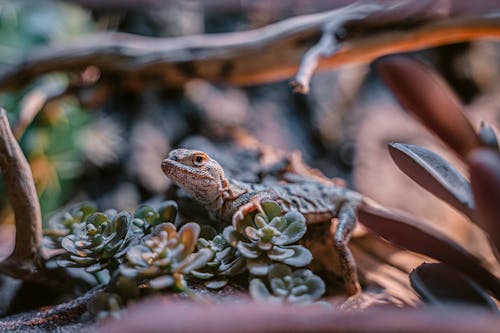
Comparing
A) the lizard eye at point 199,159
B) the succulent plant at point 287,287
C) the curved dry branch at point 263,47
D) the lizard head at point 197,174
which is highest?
the curved dry branch at point 263,47

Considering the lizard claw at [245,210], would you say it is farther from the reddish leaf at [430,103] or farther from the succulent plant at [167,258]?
the reddish leaf at [430,103]

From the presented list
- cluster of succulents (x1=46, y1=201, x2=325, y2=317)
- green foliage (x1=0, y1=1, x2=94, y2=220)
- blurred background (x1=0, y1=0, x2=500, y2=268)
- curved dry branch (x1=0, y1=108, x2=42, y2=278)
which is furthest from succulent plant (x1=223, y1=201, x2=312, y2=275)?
green foliage (x1=0, y1=1, x2=94, y2=220)

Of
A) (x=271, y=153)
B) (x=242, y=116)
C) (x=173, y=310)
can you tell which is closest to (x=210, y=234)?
(x=173, y=310)

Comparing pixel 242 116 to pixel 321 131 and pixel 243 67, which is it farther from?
pixel 243 67

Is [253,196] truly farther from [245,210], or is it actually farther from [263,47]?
[263,47]

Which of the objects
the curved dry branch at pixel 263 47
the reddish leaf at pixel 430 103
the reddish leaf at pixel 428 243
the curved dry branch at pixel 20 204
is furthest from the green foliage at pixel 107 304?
the curved dry branch at pixel 263 47

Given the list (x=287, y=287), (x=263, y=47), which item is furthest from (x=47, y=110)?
(x=287, y=287)
